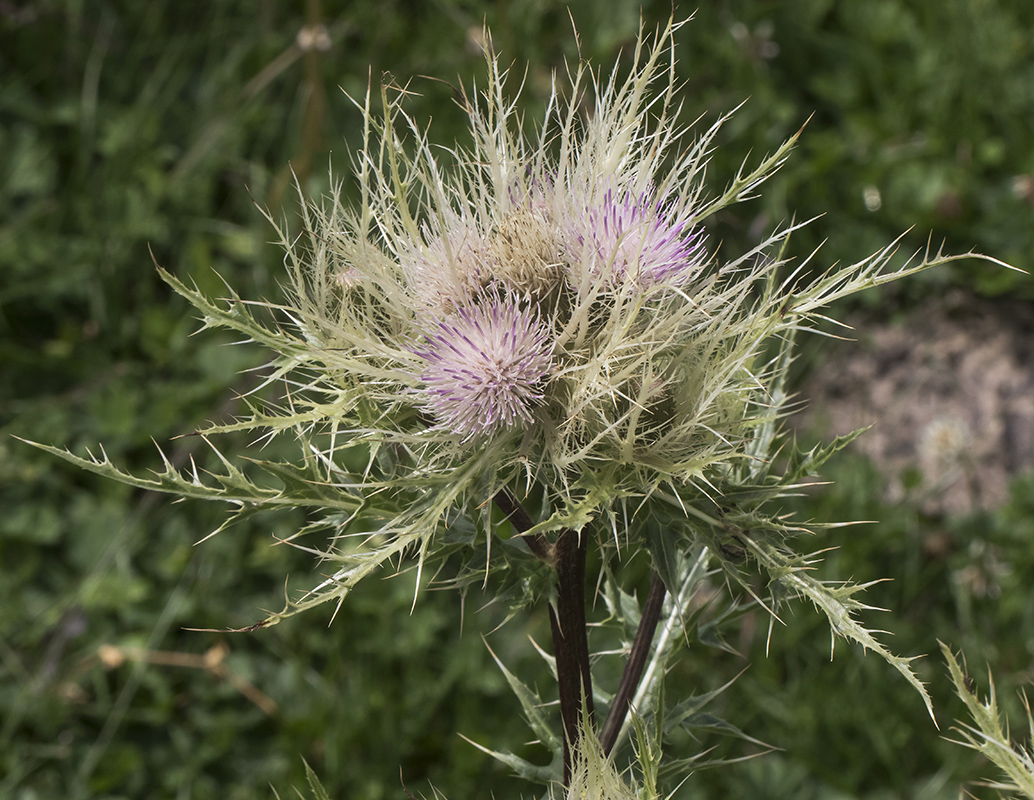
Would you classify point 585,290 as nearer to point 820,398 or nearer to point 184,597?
point 184,597

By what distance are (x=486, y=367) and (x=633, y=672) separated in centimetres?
48

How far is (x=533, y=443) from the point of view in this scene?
113cm

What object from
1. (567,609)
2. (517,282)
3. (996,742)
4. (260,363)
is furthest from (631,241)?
(260,363)

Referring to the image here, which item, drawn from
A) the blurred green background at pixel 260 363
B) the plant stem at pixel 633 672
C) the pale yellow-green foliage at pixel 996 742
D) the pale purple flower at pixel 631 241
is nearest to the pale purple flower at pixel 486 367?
the pale purple flower at pixel 631 241

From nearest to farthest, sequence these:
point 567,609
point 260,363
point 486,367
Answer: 1. point 486,367
2. point 567,609
3. point 260,363

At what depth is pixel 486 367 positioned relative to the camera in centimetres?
107

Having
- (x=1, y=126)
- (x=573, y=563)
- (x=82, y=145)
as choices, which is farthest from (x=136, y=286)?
(x=573, y=563)

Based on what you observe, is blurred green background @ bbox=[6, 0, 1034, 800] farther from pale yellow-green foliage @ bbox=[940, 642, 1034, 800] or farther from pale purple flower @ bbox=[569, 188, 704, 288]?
pale yellow-green foliage @ bbox=[940, 642, 1034, 800]

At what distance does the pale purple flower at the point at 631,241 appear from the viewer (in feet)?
3.73

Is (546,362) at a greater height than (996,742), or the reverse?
(546,362)

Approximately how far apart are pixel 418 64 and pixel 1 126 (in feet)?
4.90

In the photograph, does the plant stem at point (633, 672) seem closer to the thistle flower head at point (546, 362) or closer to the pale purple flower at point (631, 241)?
the thistle flower head at point (546, 362)

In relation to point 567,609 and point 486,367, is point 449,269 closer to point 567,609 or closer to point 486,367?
point 486,367

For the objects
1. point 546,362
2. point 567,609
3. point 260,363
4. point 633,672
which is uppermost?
point 546,362
